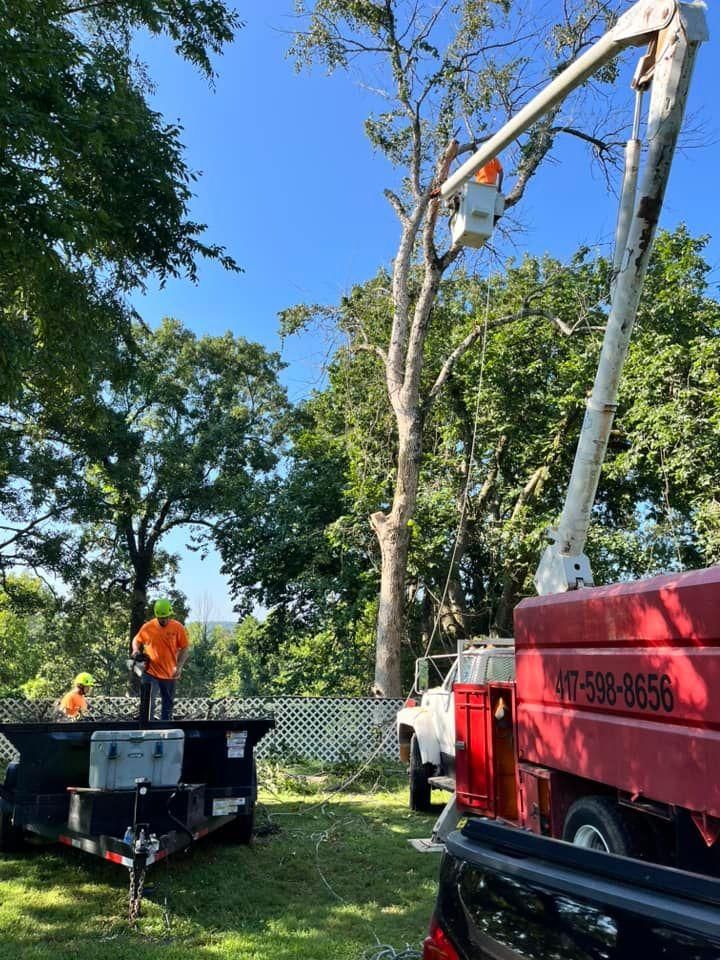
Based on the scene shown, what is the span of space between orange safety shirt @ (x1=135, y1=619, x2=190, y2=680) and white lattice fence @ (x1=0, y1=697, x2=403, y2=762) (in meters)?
5.15

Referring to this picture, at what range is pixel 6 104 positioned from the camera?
6.01 metres

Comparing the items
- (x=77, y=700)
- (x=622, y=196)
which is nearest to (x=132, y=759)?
(x=77, y=700)

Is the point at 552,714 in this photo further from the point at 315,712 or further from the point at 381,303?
the point at 381,303

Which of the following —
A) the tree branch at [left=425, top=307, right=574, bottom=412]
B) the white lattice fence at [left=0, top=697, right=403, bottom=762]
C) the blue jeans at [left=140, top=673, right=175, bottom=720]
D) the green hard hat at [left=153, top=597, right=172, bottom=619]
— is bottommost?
the white lattice fence at [left=0, top=697, right=403, bottom=762]

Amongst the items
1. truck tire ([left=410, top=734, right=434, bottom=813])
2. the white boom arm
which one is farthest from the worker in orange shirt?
truck tire ([left=410, top=734, right=434, bottom=813])

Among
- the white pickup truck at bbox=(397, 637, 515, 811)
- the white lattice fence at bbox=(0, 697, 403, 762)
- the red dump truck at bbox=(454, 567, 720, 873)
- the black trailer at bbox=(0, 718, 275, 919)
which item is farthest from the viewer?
the white lattice fence at bbox=(0, 697, 403, 762)

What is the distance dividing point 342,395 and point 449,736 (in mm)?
12805

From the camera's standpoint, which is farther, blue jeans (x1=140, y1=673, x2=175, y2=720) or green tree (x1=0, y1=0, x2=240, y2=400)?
→ blue jeans (x1=140, y1=673, x2=175, y2=720)

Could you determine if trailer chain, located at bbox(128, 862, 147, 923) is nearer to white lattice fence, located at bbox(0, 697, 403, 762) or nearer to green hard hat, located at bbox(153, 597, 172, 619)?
green hard hat, located at bbox(153, 597, 172, 619)

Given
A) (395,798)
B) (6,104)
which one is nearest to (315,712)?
(395,798)

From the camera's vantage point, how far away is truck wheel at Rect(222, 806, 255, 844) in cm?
691

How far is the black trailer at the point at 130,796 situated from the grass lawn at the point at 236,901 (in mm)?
296

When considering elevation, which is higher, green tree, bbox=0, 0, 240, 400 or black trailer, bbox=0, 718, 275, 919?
green tree, bbox=0, 0, 240, 400

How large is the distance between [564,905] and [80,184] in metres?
8.06
